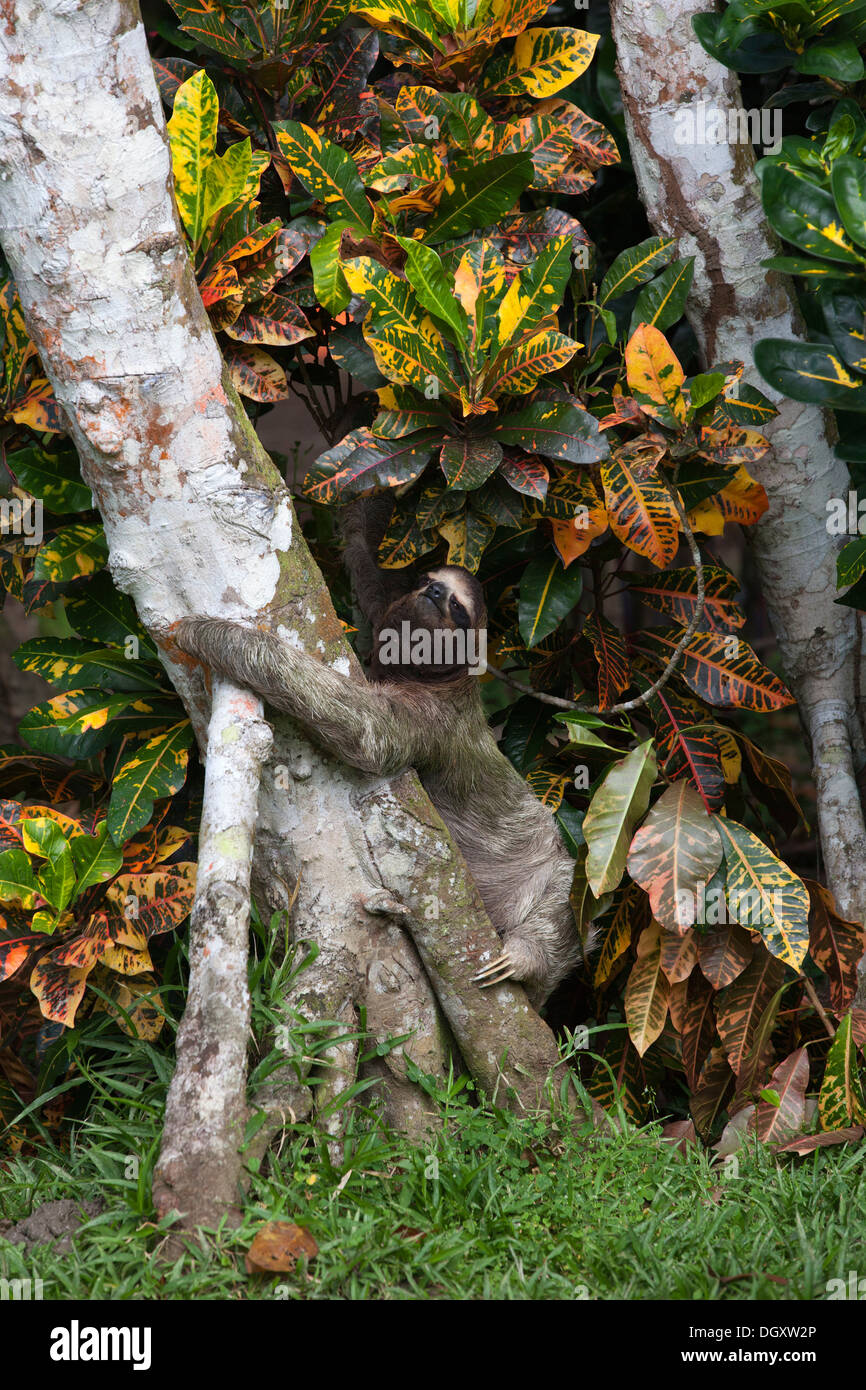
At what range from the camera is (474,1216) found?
3246mm

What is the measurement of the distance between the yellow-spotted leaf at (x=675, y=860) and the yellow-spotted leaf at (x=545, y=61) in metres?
2.71

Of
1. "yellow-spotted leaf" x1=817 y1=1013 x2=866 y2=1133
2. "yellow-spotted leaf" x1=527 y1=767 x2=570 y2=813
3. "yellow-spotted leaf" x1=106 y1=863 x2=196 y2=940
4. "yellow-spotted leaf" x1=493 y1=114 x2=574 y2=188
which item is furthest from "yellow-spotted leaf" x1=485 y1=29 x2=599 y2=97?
"yellow-spotted leaf" x1=817 y1=1013 x2=866 y2=1133

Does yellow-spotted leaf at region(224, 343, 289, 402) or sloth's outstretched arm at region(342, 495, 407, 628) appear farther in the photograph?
sloth's outstretched arm at region(342, 495, 407, 628)

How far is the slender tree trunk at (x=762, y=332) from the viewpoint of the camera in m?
4.35

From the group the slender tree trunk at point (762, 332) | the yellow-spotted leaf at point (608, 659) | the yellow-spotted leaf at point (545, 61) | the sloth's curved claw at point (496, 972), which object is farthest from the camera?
the yellow-spotted leaf at point (608, 659)

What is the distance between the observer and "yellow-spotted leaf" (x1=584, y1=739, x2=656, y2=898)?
152 inches

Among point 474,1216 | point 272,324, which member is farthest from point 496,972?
point 272,324

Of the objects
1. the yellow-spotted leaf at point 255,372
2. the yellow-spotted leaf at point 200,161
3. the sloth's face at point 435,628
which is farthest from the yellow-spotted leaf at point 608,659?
the yellow-spotted leaf at point 200,161

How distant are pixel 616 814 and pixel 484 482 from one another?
1.25 metres

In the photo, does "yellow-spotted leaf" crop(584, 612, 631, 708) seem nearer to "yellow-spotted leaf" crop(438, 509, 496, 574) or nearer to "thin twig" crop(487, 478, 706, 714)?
"thin twig" crop(487, 478, 706, 714)

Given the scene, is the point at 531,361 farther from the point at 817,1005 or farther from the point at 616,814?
the point at 817,1005

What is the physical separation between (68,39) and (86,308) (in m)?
0.69

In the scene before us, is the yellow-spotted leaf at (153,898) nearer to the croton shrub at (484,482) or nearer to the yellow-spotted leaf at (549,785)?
the croton shrub at (484,482)

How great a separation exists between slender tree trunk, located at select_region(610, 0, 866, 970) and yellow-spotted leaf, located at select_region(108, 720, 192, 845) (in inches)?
101
